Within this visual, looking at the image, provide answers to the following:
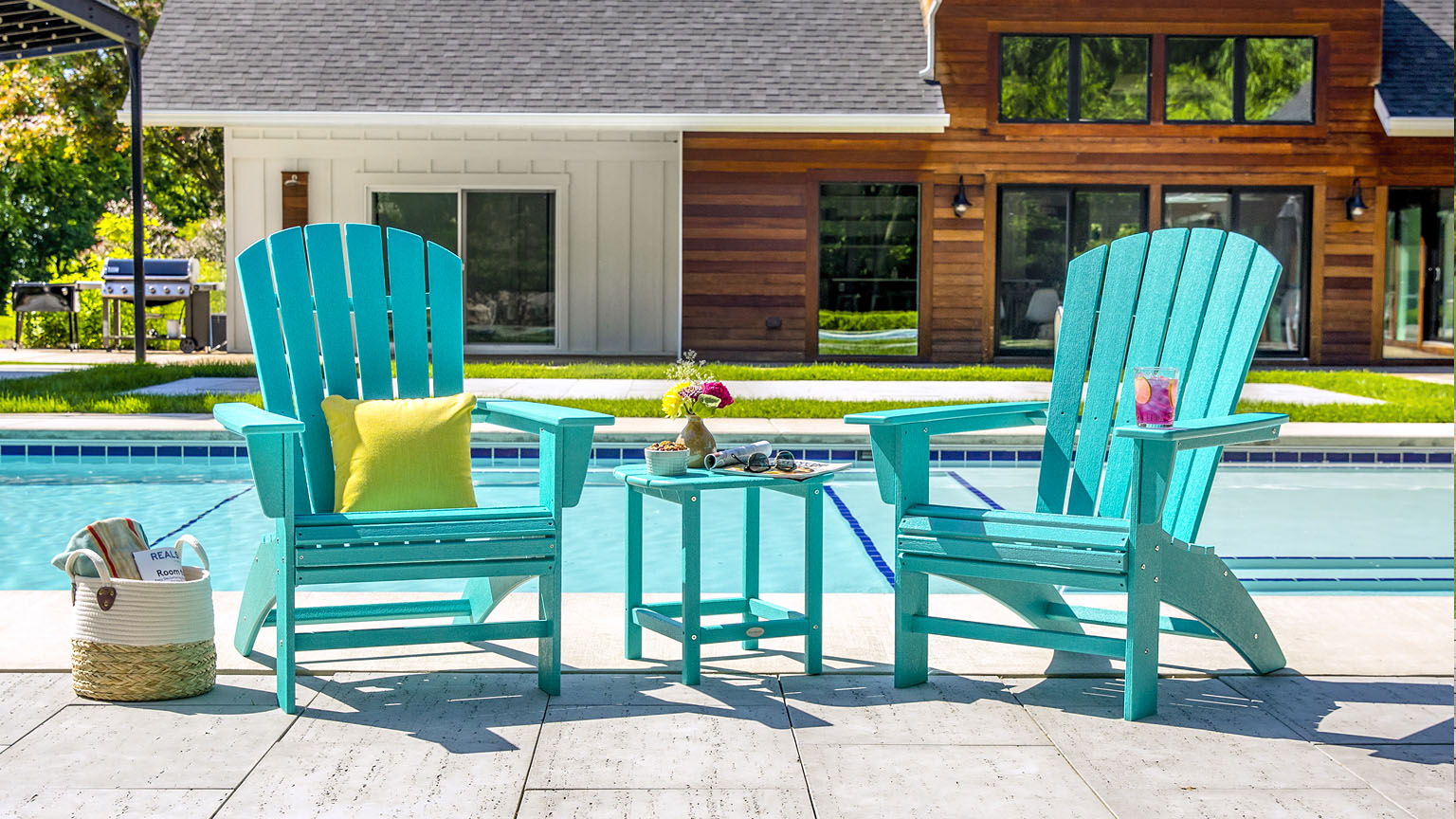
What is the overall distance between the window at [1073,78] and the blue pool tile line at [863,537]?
6.95 meters

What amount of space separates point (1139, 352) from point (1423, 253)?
11179 millimetres

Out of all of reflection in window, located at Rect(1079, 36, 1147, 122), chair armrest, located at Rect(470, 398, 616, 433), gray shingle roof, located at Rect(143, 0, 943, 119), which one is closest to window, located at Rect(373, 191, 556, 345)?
gray shingle roof, located at Rect(143, 0, 943, 119)

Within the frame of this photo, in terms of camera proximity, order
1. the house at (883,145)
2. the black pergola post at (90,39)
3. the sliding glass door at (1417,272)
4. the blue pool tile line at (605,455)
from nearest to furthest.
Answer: the blue pool tile line at (605,455), the black pergola post at (90,39), the house at (883,145), the sliding glass door at (1417,272)

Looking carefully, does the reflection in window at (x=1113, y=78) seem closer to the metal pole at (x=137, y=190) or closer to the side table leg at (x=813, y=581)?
the metal pole at (x=137, y=190)

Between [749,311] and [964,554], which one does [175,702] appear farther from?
[749,311]

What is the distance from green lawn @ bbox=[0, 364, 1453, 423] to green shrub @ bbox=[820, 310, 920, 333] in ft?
2.18

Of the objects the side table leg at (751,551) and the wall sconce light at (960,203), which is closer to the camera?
the side table leg at (751,551)

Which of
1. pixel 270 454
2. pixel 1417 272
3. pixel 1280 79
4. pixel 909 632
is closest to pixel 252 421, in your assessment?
pixel 270 454

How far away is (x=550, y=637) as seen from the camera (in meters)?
3.08

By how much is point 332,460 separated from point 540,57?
32.1ft

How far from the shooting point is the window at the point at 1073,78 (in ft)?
41.0

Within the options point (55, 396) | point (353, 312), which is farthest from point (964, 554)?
point (55, 396)

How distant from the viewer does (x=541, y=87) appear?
1225 centimetres

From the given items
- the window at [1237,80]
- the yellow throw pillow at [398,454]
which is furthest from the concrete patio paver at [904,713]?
the window at [1237,80]
